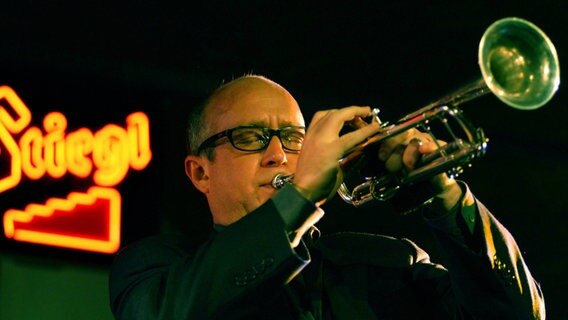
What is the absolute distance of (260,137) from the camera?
325cm

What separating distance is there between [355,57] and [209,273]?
3412mm

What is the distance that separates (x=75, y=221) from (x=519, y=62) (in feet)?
12.8

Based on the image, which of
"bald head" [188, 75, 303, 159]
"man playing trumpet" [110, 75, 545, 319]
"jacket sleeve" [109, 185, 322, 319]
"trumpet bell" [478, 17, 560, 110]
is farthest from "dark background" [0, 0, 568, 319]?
"jacket sleeve" [109, 185, 322, 319]

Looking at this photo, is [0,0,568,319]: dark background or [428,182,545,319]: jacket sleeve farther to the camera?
[0,0,568,319]: dark background

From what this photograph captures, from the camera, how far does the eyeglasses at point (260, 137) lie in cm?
324

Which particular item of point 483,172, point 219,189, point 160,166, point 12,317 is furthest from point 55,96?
point 219,189

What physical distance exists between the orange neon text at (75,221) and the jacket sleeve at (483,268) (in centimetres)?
368

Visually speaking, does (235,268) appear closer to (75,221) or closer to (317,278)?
(317,278)

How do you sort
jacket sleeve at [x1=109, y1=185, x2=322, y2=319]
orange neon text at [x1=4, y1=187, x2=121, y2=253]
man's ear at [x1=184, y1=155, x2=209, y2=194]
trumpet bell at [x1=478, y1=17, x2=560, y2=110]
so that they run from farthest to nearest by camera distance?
orange neon text at [x1=4, y1=187, x2=121, y2=253], man's ear at [x1=184, y1=155, x2=209, y2=194], trumpet bell at [x1=478, y1=17, x2=560, y2=110], jacket sleeve at [x1=109, y1=185, x2=322, y2=319]

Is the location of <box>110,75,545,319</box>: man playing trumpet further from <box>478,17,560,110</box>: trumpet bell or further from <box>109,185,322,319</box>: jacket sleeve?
<box>478,17,560,110</box>: trumpet bell

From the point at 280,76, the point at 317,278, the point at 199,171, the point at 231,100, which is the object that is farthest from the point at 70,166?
the point at 317,278

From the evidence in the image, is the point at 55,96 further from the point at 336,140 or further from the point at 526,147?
the point at 336,140

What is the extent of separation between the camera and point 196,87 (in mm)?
6227

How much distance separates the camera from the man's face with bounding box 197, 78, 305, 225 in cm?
319
